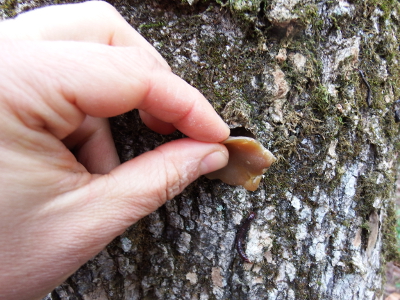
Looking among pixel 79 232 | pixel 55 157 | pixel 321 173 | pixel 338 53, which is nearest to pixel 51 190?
pixel 55 157

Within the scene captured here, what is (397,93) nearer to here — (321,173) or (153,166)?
(321,173)

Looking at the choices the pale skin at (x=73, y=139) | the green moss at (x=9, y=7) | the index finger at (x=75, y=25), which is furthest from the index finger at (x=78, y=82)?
the green moss at (x=9, y=7)

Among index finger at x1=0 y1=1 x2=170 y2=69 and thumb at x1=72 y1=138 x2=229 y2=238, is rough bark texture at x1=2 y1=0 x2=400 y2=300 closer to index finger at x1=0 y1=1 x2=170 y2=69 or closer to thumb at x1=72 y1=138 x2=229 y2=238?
index finger at x1=0 y1=1 x2=170 y2=69

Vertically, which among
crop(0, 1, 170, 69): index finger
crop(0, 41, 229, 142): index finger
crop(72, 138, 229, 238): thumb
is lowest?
crop(72, 138, 229, 238): thumb

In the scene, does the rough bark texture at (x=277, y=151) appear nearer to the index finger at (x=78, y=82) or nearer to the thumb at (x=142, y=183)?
the thumb at (x=142, y=183)

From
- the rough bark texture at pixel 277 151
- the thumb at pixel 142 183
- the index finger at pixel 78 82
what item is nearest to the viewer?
the index finger at pixel 78 82

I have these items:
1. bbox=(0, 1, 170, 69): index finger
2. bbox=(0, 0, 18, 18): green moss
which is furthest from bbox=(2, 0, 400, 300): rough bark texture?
bbox=(0, 1, 170, 69): index finger

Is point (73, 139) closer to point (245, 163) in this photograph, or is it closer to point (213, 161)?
A: point (213, 161)
